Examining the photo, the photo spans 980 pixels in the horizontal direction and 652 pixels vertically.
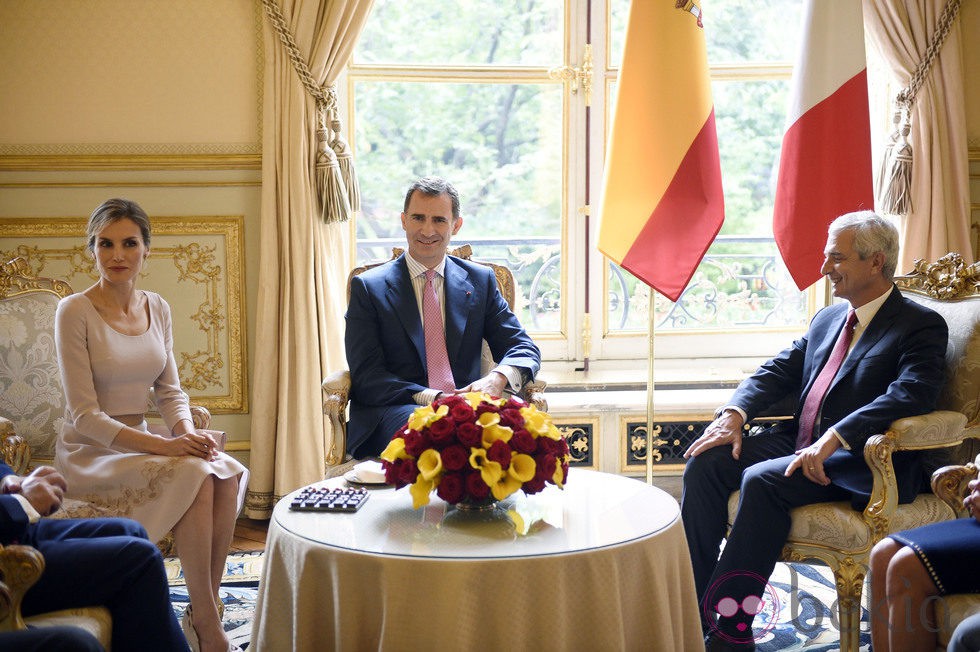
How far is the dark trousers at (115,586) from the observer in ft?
6.64

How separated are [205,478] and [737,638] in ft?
5.18

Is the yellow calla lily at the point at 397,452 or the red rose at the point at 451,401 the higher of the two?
the red rose at the point at 451,401

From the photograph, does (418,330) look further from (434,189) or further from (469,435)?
(469,435)

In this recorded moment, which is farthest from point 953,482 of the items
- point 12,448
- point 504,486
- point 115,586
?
point 12,448

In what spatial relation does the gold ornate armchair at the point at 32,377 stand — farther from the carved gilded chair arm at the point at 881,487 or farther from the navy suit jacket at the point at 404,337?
the carved gilded chair arm at the point at 881,487

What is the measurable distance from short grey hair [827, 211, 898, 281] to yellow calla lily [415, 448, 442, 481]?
1479mm

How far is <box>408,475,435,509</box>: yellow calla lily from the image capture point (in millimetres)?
2203

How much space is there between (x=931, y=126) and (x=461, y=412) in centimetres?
303

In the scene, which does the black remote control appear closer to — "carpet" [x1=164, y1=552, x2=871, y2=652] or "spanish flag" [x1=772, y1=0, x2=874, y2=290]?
"carpet" [x1=164, y1=552, x2=871, y2=652]

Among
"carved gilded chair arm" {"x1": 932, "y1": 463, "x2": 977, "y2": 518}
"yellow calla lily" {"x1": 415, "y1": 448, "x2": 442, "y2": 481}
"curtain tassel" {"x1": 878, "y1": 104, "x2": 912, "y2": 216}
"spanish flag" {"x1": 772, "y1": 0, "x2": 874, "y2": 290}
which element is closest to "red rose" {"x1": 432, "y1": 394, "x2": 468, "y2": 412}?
"yellow calla lily" {"x1": 415, "y1": 448, "x2": 442, "y2": 481}

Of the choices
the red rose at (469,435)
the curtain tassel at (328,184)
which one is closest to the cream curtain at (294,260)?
the curtain tassel at (328,184)

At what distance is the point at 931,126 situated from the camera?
167 inches

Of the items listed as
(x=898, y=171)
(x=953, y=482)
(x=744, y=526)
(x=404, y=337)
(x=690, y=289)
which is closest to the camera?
(x=953, y=482)

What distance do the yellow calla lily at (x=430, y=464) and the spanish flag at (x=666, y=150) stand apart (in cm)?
163
